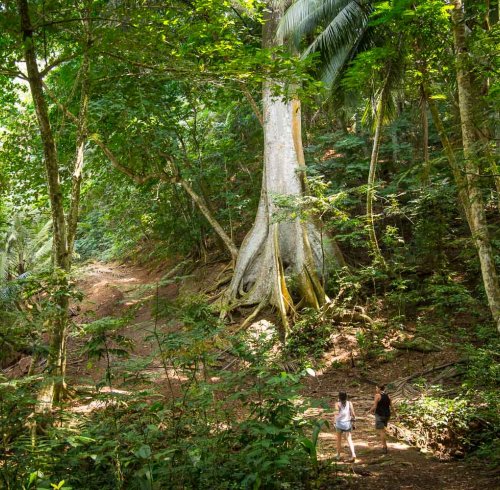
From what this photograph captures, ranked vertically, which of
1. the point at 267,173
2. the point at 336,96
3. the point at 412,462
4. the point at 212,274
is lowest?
the point at 412,462

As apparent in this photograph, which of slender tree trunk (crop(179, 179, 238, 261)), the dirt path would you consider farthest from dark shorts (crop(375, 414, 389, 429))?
slender tree trunk (crop(179, 179, 238, 261))

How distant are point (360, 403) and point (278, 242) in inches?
172

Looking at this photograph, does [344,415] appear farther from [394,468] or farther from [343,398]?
[394,468]

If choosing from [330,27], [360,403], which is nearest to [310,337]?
[360,403]

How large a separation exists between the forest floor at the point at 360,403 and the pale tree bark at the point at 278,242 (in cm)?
167

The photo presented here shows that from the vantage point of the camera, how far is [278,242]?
1148 cm

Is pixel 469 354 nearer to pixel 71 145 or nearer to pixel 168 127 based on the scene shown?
pixel 168 127

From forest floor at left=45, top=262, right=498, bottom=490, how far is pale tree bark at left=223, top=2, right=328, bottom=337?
1673 millimetres

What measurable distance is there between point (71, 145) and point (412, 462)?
9.96 m

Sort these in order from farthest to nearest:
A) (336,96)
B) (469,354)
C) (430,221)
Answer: (336,96) < (430,221) < (469,354)

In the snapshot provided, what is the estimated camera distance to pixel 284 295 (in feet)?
35.3

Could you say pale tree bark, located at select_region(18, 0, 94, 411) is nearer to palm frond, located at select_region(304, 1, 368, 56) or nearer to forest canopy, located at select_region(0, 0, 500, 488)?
forest canopy, located at select_region(0, 0, 500, 488)

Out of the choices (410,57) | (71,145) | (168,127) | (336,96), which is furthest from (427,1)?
(71,145)

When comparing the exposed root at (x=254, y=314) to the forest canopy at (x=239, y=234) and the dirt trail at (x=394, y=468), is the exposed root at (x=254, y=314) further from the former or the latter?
the dirt trail at (x=394, y=468)
